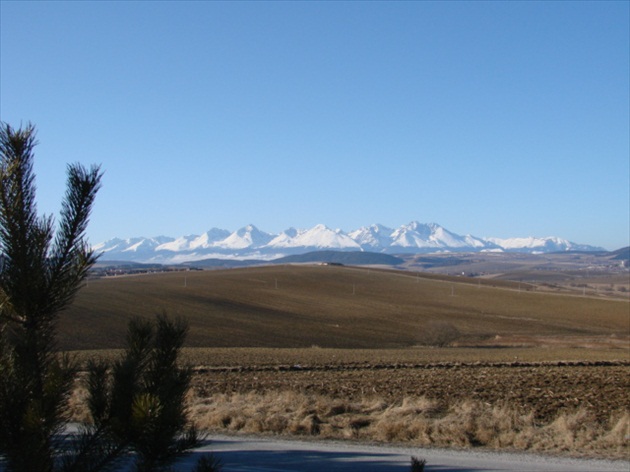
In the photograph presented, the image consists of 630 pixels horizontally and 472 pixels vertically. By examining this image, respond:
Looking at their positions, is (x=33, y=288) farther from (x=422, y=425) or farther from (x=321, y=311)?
(x=321, y=311)

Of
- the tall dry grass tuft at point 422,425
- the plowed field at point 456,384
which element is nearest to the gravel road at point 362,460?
the tall dry grass tuft at point 422,425

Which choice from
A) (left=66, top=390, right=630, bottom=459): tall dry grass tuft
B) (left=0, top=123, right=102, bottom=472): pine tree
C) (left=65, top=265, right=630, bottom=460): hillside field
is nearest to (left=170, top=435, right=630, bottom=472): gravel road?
(left=66, top=390, right=630, bottom=459): tall dry grass tuft

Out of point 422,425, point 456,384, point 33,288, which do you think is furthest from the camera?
point 456,384

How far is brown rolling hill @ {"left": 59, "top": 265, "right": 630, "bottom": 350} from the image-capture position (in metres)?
59.5

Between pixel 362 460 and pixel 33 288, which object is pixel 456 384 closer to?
pixel 362 460

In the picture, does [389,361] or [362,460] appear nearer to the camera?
[362,460]

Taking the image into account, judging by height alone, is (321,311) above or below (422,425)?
below

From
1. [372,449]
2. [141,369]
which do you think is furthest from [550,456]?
[141,369]

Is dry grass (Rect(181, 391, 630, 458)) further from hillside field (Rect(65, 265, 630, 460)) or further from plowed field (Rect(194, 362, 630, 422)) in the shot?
plowed field (Rect(194, 362, 630, 422))

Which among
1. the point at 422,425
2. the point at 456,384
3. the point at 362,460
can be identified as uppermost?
the point at 362,460

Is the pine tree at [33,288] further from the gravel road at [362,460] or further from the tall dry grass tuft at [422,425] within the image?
the tall dry grass tuft at [422,425]

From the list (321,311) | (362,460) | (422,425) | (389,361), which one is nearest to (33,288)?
(362,460)

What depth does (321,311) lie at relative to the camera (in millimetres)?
82812

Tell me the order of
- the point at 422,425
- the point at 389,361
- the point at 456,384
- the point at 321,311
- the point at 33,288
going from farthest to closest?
1. the point at 321,311
2. the point at 389,361
3. the point at 456,384
4. the point at 422,425
5. the point at 33,288
